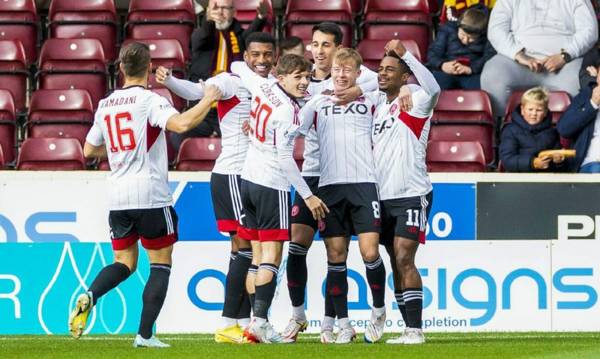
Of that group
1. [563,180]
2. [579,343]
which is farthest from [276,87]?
[563,180]

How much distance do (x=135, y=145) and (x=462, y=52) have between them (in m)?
5.55

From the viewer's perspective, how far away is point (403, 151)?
10203mm

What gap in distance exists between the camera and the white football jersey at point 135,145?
31.1 ft

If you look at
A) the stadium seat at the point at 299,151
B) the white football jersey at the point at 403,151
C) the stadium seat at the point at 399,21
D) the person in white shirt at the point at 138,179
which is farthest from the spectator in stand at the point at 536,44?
the person in white shirt at the point at 138,179

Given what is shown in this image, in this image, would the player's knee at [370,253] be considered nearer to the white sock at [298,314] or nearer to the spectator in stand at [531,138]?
the white sock at [298,314]

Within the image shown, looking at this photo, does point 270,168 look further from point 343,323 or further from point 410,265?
point 343,323

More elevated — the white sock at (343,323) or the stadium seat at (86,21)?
the stadium seat at (86,21)

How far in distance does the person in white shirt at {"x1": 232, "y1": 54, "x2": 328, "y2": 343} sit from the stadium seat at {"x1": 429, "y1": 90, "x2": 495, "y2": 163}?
4.15 meters

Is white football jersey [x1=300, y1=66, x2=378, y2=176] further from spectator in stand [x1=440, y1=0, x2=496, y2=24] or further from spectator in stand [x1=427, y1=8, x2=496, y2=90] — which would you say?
spectator in stand [x1=440, y1=0, x2=496, y2=24]

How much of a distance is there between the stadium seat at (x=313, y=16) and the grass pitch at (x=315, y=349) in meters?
4.89

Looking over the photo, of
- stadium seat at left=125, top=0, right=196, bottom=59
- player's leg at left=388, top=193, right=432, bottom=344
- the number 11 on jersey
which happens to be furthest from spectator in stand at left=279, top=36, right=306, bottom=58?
stadium seat at left=125, top=0, right=196, bottom=59

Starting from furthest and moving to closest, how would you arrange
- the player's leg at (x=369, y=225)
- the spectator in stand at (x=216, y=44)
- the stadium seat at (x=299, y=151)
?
the spectator in stand at (x=216, y=44) → the stadium seat at (x=299, y=151) → the player's leg at (x=369, y=225)

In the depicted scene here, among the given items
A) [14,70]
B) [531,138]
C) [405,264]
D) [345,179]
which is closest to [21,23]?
[14,70]

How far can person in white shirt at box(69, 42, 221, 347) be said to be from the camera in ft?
31.1
